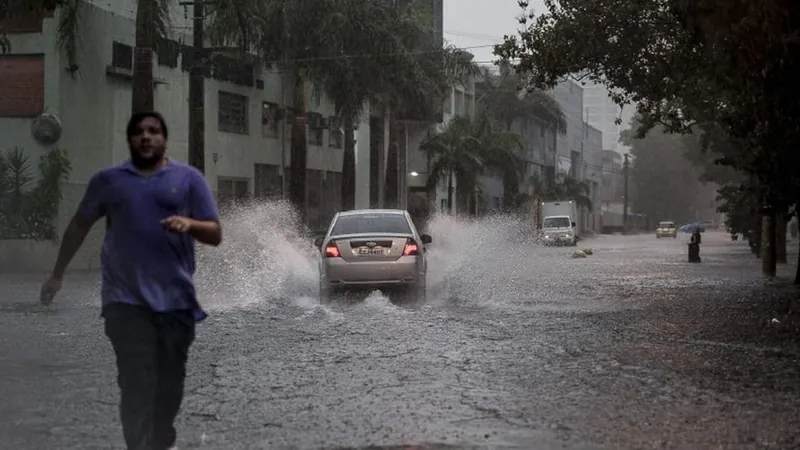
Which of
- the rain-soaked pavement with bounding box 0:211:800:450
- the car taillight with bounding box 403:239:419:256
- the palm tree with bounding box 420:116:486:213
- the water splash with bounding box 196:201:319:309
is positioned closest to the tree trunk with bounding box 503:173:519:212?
the palm tree with bounding box 420:116:486:213

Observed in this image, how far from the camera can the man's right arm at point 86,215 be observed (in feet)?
19.8

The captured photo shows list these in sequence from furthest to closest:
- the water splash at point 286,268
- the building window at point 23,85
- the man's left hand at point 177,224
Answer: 1. the building window at point 23,85
2. the water splash at point 286,268
3. the man's left hand at point 177,224

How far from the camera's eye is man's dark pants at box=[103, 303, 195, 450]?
593cm

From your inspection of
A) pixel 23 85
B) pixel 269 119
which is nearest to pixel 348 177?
pixel 269 119

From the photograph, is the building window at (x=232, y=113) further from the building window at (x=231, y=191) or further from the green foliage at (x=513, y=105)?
the green foliage at (x=513, y=105)

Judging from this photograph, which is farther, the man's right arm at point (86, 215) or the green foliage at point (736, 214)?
the green foliage at point (736, 214)

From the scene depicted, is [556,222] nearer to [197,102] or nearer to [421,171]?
[421,171]

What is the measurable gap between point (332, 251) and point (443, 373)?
804cm

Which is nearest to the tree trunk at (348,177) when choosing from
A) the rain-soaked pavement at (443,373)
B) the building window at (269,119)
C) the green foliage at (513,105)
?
the building window at (269,119)

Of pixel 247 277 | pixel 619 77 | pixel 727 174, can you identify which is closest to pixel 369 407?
pixel 619 77

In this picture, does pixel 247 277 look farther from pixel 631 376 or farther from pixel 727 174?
pixel 727 174

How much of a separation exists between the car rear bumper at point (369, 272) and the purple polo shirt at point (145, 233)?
12.1m

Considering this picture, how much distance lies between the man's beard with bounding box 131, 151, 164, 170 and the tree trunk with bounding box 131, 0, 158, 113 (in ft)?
68.0

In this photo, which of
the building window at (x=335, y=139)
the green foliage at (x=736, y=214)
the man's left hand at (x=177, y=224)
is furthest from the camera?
the building window at (x=335, y=139)
